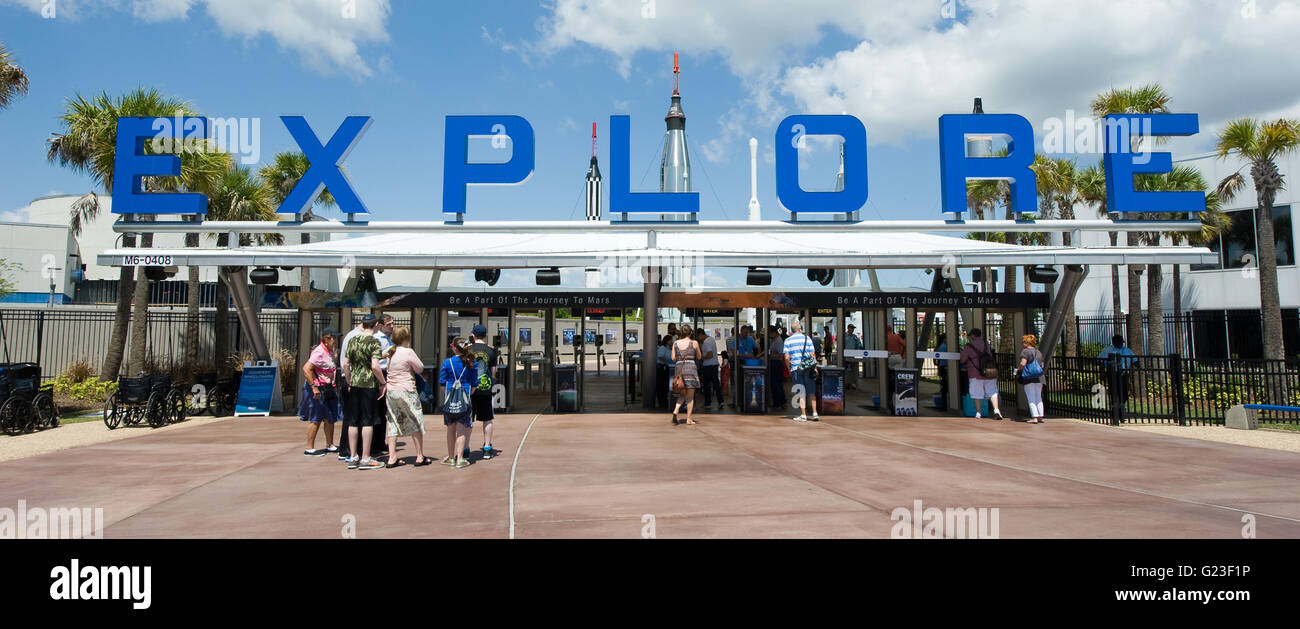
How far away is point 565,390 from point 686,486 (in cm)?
739

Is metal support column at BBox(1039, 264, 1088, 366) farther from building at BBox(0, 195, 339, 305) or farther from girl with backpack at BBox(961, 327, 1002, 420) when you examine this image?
building at BBox(0, 195, 339, 305)

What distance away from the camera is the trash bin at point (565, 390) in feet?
45.6

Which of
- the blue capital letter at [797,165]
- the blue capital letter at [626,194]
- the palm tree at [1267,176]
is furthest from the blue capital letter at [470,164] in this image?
the palm tree at [1267,176]

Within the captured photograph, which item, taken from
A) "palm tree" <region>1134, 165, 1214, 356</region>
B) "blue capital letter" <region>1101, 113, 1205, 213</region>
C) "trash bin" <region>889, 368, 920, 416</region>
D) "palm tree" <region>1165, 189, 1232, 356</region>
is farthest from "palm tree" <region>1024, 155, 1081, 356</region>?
"trash bin" <region>889, 368, 920, 416</region>

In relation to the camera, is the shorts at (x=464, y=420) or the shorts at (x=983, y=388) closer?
the shorts at (x=464, y=420)

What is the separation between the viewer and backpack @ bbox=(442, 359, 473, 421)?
7.77m

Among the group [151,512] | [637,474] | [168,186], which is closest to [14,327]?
[168,186]

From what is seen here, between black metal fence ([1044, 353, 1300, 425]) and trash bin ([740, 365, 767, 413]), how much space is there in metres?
5.50

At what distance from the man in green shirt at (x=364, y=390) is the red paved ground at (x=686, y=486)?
1.12ft

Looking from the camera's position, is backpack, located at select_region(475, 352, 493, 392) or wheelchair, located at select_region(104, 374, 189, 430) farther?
wheelchair, located at select_region(104, 374, 189, 430)

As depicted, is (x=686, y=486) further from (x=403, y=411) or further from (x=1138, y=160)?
(x=1138, y=160)

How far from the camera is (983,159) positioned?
14.4 m

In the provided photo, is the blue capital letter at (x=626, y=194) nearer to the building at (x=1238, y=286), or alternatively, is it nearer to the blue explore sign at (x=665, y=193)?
the blue explore sign at (x=665, y=193)

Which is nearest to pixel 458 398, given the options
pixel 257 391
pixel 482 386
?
pixel 482 386
